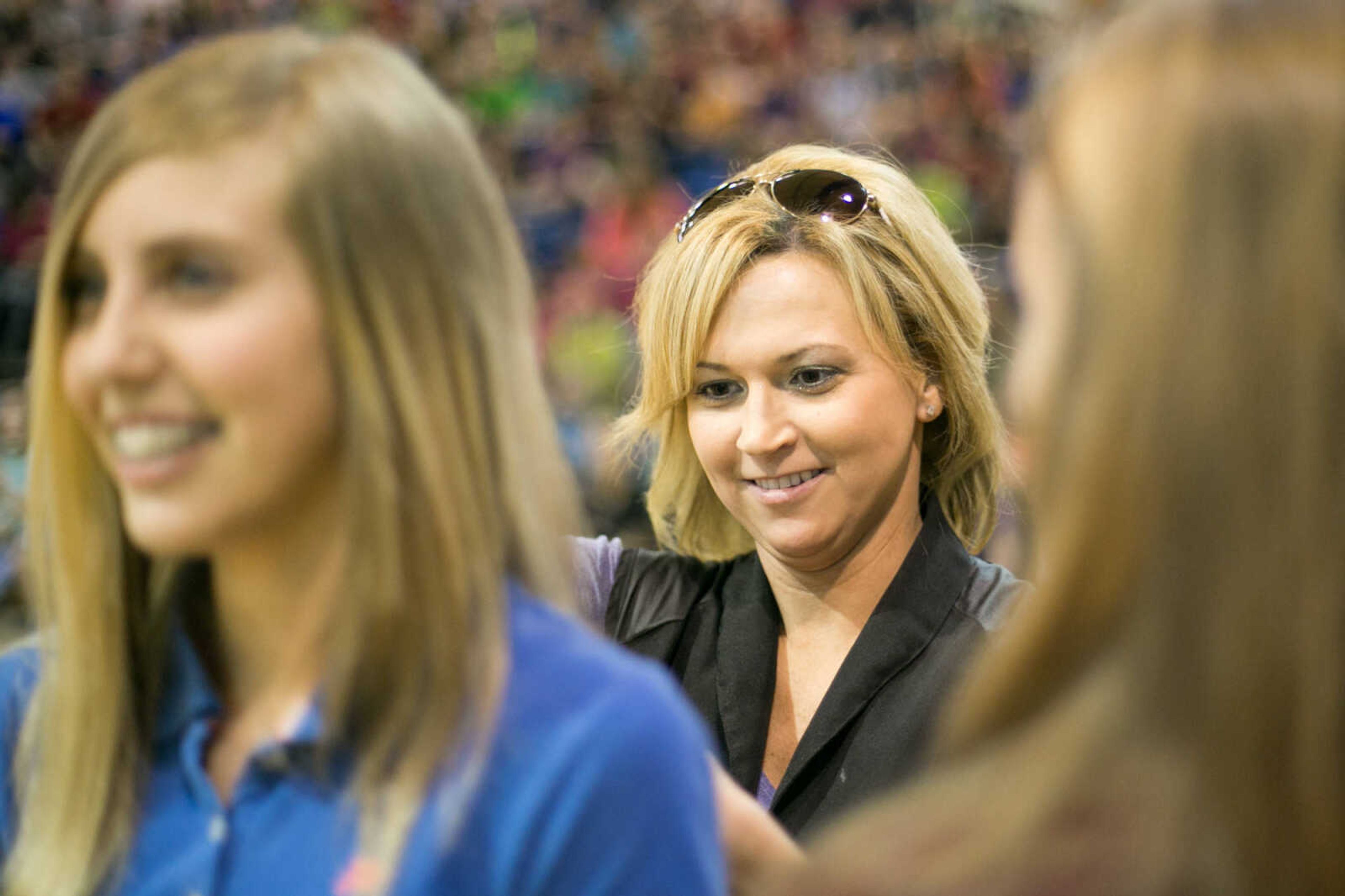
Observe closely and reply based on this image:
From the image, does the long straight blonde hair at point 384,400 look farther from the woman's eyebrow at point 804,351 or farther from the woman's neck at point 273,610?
the woman's eyebrow at point 804,351

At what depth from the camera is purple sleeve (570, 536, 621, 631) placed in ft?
6.96

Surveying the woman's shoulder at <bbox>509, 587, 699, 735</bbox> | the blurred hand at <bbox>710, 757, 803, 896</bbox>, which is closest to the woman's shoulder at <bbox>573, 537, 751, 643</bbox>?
the blurred hand at <bbox>710, 757, 803, 896</bbox>

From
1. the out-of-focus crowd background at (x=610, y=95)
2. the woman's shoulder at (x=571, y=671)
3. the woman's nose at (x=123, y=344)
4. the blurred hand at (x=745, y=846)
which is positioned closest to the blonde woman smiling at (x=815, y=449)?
the blurred hand at (x=745, y=846)

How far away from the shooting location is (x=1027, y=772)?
823mm

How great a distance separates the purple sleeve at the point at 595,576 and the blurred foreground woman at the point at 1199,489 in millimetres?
1317

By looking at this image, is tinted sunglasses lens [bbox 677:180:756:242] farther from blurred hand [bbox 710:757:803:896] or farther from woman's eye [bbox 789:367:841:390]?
blurred hand [bbox 710:757:803:896]

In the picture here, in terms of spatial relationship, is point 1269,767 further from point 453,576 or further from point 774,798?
point 774,798

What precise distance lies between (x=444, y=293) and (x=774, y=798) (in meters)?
1.08

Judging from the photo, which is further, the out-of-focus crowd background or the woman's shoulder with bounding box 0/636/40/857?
the out-of-focus crowd background

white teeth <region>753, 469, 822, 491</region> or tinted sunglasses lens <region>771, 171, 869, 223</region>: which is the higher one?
tinted sunglasses lens <region>771, 171, 869, 223</region>

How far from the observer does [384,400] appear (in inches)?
39.9

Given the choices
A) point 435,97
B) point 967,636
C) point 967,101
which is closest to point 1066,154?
point 435,97

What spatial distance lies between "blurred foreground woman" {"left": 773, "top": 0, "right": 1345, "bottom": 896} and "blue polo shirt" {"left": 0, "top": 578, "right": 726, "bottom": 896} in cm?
23

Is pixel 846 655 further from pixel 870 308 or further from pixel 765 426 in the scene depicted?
pixel 870 308
